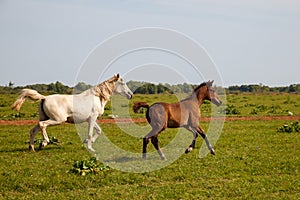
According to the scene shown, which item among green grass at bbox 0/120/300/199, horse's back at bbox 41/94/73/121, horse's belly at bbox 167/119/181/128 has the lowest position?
green grass at bbox 0/120/300/199

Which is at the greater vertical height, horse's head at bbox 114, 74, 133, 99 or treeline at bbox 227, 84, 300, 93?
treeline at bbox 227, 84, 300, 93

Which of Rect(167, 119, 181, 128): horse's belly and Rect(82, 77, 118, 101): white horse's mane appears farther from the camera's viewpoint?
Rect(82, 77, 118, 101): white horse's mane

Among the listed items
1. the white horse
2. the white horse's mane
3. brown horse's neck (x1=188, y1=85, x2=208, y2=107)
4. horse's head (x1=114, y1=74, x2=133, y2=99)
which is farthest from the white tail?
brown horse's neck (x1=188, y1=85, x2=208, y2=107)

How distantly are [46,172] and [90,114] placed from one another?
4.24m

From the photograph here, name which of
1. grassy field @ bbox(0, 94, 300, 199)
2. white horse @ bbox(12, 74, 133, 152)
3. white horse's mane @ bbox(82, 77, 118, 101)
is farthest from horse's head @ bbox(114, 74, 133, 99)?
grassy field @ bbox(0, 94, 300, 199)

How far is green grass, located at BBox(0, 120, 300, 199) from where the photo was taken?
32.2ft

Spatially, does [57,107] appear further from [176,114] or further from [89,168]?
[176,114]

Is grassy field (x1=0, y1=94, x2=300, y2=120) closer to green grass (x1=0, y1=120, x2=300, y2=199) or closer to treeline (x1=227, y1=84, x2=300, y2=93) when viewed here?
green grass (x1=0, y1=120, x2=300, y2=199)

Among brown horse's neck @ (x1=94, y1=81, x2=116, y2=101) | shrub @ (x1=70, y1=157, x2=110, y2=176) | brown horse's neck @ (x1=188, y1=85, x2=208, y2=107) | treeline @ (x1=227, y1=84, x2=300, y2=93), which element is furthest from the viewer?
treeline @ (x1=227, y1=84, x2=300, y2=93)

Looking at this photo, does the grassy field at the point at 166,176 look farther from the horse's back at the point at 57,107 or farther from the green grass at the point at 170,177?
the horse's back at the point at 57,107

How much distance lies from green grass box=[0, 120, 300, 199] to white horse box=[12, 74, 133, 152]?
1044mm

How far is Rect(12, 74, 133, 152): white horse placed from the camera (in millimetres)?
14977

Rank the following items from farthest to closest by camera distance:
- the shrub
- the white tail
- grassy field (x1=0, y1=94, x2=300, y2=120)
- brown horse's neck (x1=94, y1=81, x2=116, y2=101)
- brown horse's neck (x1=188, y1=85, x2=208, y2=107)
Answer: grassy field (x1=0, y1=94, x2=300, y2=120)
brown horse's neck (x1=94, y1=81, x2=116, y2=101)
the white tail
brown horse's neck (x1=188, y1=85, x2=208, y2=107)
the shrub

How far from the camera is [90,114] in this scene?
15.5 m
